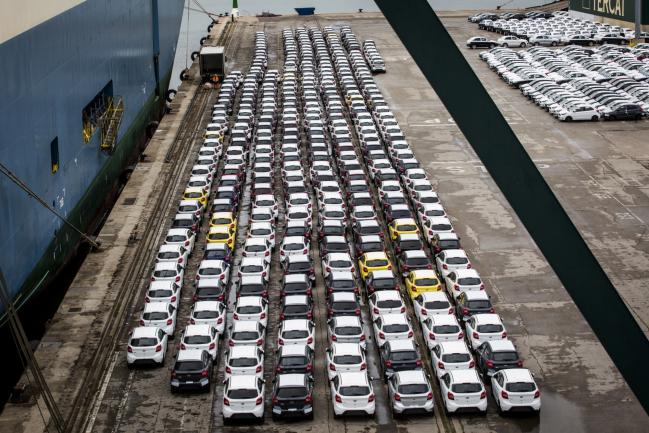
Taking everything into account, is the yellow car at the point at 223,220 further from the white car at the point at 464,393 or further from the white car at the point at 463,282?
the white car at the point at 464,393

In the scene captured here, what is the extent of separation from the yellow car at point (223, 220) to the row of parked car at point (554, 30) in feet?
164

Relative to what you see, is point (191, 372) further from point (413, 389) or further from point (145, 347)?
point (413, 389)

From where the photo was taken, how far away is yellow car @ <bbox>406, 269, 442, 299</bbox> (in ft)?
99.7

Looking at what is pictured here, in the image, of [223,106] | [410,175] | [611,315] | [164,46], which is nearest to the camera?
[611,315]

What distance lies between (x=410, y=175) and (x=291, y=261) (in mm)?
11256

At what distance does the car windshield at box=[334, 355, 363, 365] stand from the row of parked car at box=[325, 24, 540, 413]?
2.80 ft

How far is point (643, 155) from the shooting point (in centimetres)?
4894

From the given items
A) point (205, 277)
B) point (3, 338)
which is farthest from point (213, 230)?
point (3, 338)

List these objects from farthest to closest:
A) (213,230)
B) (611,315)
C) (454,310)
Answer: (213,230) → (454,310) → (611,315)

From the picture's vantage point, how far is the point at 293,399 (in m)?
23.6

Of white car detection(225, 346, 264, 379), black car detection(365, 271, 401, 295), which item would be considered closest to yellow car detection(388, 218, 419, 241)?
black car detection(365, 271, 401, 295)

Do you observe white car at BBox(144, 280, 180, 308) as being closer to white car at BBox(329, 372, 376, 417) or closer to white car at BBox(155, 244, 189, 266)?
white car at BBox(155, 244, 189, 266)

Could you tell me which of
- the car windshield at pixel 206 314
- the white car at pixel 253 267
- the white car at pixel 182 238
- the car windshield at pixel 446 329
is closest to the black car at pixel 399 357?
the car windshield at pixel 446 329

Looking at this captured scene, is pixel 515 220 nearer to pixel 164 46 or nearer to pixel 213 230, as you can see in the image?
pixel 213 230
